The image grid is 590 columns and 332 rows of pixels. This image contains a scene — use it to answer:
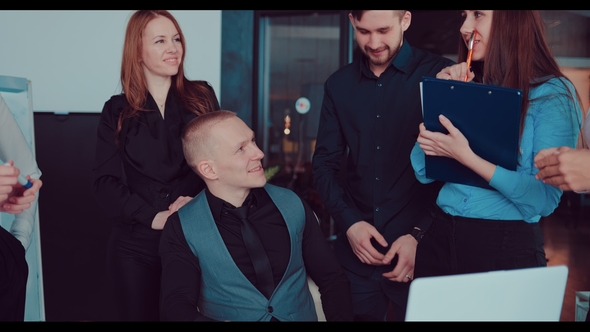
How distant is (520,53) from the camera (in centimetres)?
174

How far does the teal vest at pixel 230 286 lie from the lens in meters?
1.83

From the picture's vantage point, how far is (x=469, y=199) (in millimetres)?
1838

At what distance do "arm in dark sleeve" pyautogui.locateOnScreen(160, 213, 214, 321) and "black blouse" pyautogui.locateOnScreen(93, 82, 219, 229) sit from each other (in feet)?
1.50

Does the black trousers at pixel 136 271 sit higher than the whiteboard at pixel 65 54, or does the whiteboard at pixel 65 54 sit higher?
the whiteboard at pixel 65 54

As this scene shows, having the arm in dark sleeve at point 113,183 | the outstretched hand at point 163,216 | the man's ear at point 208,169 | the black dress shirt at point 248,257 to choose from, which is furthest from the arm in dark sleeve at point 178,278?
the arm in dark sleeve at point 113,183

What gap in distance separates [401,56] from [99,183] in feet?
4.44

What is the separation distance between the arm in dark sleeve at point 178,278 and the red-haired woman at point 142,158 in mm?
416

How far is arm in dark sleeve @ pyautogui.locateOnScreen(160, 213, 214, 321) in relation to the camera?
5.59 ft

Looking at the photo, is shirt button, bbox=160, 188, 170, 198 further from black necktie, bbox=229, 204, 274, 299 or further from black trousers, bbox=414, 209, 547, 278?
black trousers, bbox=414, 209, 547, 278

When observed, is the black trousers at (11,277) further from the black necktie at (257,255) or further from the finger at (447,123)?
the finger at (447,123)

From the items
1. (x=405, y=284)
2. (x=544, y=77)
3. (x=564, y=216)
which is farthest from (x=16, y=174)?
(x=564, y=216)

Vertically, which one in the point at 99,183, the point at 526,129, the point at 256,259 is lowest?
the point at 256,259

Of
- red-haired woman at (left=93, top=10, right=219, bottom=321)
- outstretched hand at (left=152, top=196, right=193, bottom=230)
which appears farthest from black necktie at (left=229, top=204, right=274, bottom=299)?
red-haired woman at (left=93, top=10, right=219, bottom=321)

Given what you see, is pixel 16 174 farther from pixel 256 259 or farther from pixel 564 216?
pixel 564 216
